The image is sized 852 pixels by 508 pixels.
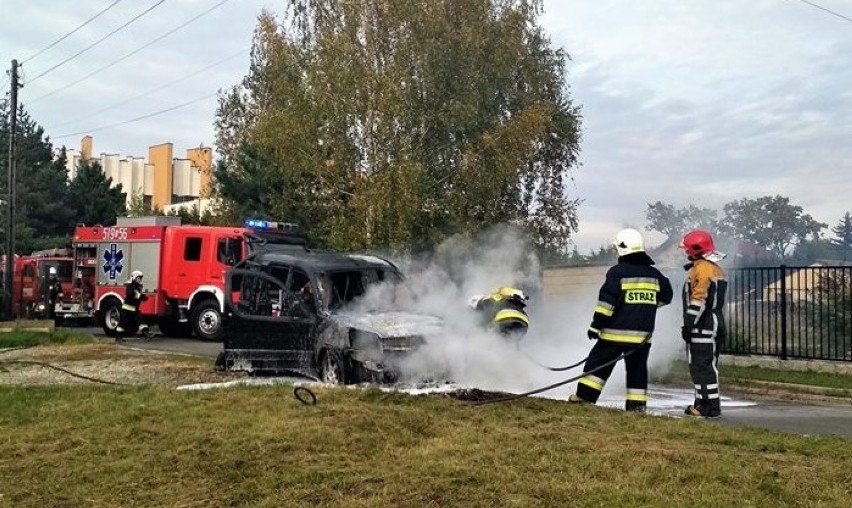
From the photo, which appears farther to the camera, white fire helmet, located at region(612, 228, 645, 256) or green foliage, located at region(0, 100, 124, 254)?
green foliage, located at region(0, 100, 124, 254)

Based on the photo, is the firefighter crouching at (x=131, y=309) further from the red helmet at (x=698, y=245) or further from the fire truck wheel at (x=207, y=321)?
the red helmet at (x=698, y=245)

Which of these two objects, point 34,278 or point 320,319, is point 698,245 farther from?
point 34,278

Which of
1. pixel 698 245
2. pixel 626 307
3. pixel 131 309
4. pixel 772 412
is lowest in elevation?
pixel 772 412

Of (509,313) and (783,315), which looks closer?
(509,313)

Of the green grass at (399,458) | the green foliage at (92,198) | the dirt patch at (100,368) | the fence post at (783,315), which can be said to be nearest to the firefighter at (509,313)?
the green grass at (399,458)

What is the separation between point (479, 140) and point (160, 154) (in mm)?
60271

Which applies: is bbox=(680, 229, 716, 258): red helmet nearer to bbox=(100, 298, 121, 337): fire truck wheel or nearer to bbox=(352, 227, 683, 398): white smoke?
bbox=(352, 227, 683, 398): white smoke

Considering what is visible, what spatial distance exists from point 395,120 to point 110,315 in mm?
9731

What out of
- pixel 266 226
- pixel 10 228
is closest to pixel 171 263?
pixel 266 226

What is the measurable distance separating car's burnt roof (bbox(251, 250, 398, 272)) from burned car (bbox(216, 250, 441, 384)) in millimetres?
13

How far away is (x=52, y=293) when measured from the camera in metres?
27.9

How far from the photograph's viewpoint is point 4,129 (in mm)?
51312

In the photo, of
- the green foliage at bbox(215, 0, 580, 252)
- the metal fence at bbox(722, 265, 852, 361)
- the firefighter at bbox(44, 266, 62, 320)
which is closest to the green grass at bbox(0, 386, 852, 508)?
the metal fence at bbox(722, 265, 852, 361)

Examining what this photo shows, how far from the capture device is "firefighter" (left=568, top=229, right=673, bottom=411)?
8.46 metres
